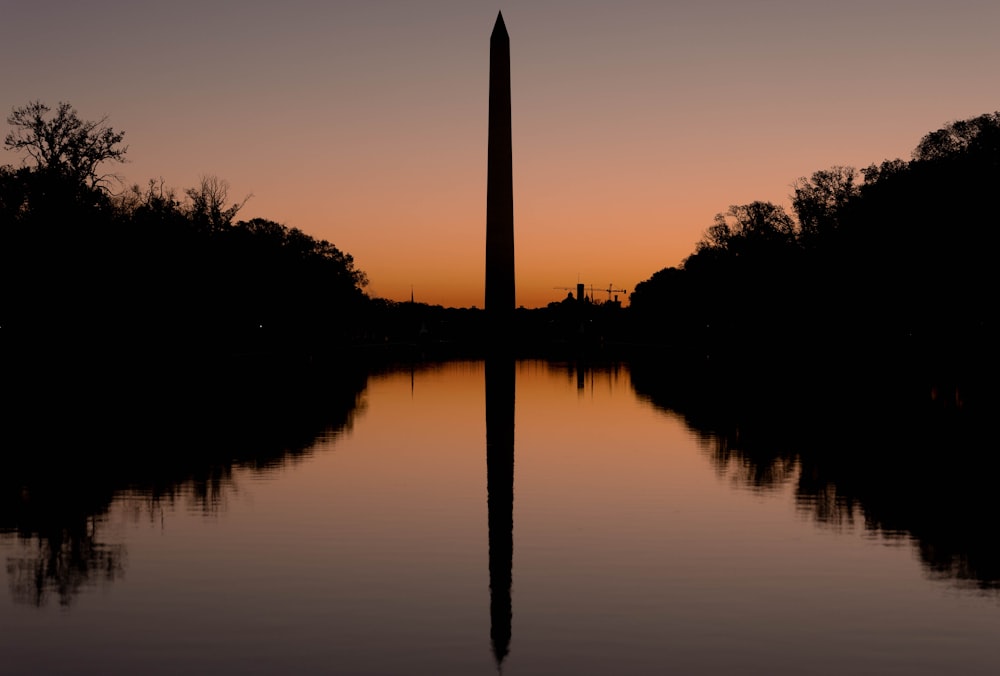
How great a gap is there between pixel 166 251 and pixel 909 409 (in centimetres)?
4432

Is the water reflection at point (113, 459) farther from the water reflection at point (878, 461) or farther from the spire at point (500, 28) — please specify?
the spire at point (500, 28)

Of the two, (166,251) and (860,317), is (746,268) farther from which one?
(166,251)

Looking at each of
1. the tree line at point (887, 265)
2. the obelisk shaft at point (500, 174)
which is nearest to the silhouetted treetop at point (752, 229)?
the tree line at point (887, 265)

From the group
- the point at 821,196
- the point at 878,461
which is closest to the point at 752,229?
the point at 821,196

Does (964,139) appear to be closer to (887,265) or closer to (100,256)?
(887,265)

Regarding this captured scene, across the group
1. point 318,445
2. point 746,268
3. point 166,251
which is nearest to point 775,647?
point 318,445

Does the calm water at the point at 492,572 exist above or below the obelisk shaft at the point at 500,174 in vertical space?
below

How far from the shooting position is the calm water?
9.41m

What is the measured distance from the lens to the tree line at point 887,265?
6581 centimetres

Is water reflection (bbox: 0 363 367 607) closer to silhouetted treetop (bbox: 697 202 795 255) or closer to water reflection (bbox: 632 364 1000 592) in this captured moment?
water reflection (bbox: 632 364 1000 592)

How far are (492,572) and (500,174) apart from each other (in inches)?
2148

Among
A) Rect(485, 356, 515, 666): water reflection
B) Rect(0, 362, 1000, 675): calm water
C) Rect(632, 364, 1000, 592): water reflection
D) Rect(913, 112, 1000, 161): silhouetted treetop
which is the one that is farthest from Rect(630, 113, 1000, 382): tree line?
Rect(0, 362, 1000, 675): calm water

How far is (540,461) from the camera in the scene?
23250 millimetres

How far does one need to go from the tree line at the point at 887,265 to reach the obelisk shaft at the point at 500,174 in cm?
1982
